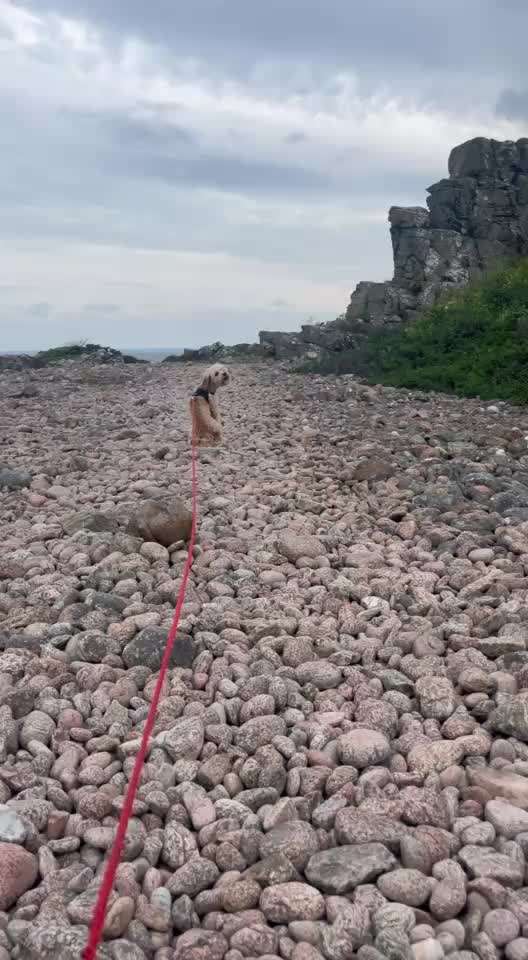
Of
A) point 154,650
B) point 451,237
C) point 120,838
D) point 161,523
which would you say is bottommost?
A: point 120,838

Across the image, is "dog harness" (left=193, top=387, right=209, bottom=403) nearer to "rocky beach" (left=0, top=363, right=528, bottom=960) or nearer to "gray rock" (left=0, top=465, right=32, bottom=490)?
"rocky beach" (left=0, top=363, right=528, bottom=960)

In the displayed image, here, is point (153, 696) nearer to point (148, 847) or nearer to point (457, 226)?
point (148, 847)

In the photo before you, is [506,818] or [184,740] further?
[184,740]

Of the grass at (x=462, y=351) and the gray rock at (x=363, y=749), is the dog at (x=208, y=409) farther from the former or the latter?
the grass at (x=462, y=351)

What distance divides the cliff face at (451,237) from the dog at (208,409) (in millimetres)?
15937

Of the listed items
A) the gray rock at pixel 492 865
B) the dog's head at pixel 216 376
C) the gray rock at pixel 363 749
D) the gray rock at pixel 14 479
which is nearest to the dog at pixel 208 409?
the dog's head at pixel 216 376

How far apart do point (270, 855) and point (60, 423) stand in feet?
31.9

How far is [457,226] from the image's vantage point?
27500 mm

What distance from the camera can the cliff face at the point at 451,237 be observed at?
81.9 ft

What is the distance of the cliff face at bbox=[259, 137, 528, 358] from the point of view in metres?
25.0

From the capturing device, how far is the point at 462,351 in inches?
625

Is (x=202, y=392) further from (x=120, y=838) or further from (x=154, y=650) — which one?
(x=120, y=838)

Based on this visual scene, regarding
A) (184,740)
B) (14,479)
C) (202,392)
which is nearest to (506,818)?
(184,740)

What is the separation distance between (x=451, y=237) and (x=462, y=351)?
12.2 meters
